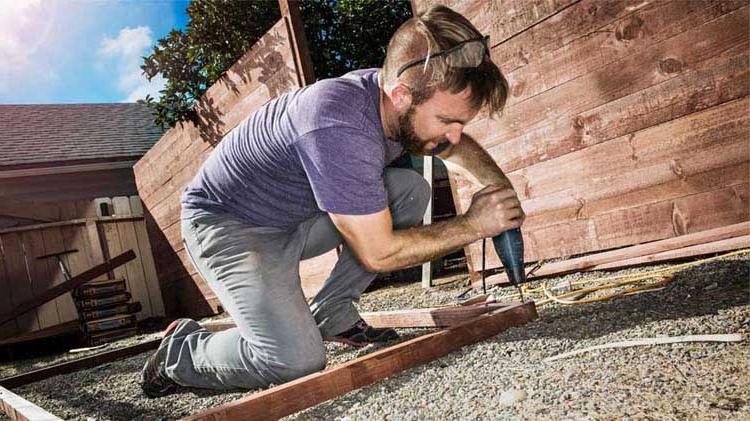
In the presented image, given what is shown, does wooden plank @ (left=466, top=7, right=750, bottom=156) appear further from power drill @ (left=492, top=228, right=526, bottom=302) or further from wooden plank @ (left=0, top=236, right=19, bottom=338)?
wooden plank @ (left=0, top=236, right=19, bottom=338)

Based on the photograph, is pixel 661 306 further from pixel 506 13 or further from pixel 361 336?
pixel 506 13

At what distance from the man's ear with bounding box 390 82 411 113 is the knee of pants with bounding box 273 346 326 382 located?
3.22 feet

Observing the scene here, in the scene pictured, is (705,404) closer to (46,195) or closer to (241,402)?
(241,402)

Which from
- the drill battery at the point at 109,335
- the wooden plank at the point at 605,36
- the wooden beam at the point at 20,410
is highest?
the wooden plank at the point at 605,36

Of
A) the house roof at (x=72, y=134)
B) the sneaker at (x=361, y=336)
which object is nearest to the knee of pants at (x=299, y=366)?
the sneaker at (x=361, y=336)

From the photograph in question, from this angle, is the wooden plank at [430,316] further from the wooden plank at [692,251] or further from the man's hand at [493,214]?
the wooden plank at [692,251]

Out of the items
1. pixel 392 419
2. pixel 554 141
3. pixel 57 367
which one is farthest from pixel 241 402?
pixel 57 367

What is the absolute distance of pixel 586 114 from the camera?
2770mm

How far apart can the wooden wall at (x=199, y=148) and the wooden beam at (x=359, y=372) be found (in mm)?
2168

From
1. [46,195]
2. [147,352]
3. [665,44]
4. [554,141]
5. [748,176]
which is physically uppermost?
[46,195]

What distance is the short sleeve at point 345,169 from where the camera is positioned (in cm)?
158

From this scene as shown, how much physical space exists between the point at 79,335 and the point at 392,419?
6.76 m

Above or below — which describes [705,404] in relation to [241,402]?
below

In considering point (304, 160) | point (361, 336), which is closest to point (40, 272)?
point (361, 336)
